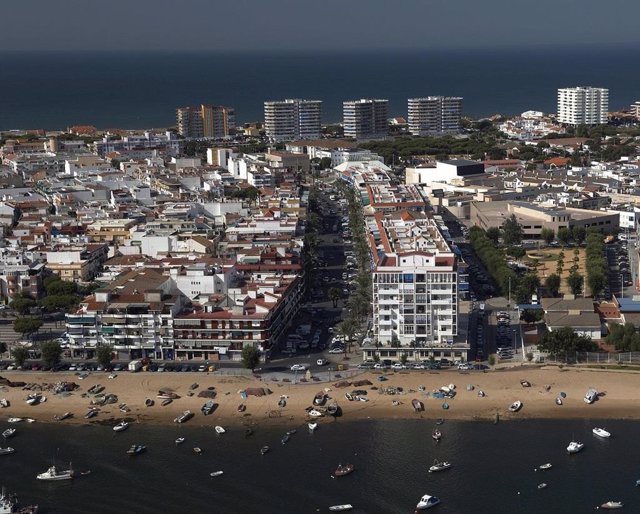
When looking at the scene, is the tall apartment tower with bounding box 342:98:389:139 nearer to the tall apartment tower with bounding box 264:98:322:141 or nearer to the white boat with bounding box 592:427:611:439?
the tall apartment tower with bounding box 264:98:322:141

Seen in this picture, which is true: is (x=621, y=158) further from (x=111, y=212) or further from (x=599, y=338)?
(x=599, y=338)

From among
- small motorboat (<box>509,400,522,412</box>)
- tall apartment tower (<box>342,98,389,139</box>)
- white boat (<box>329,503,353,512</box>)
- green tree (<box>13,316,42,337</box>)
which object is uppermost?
tall apartment tower (<box>342,98,389,139</box>)

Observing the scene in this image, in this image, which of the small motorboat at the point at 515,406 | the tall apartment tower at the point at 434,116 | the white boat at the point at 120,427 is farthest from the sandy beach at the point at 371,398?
the tall apartment tower at the point at 434,116

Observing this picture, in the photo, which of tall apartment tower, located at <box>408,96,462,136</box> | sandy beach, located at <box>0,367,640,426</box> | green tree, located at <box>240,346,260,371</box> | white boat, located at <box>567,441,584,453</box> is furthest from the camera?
tall apartment tower, located at <box>408,96,462,136</box>

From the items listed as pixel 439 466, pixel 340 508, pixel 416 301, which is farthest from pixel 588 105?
pixel 340 508

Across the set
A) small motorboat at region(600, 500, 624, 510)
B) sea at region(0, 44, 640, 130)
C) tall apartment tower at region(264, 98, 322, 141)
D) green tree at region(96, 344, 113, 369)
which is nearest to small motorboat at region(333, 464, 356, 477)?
small motorboat at region(600, 500, 624, 510)
